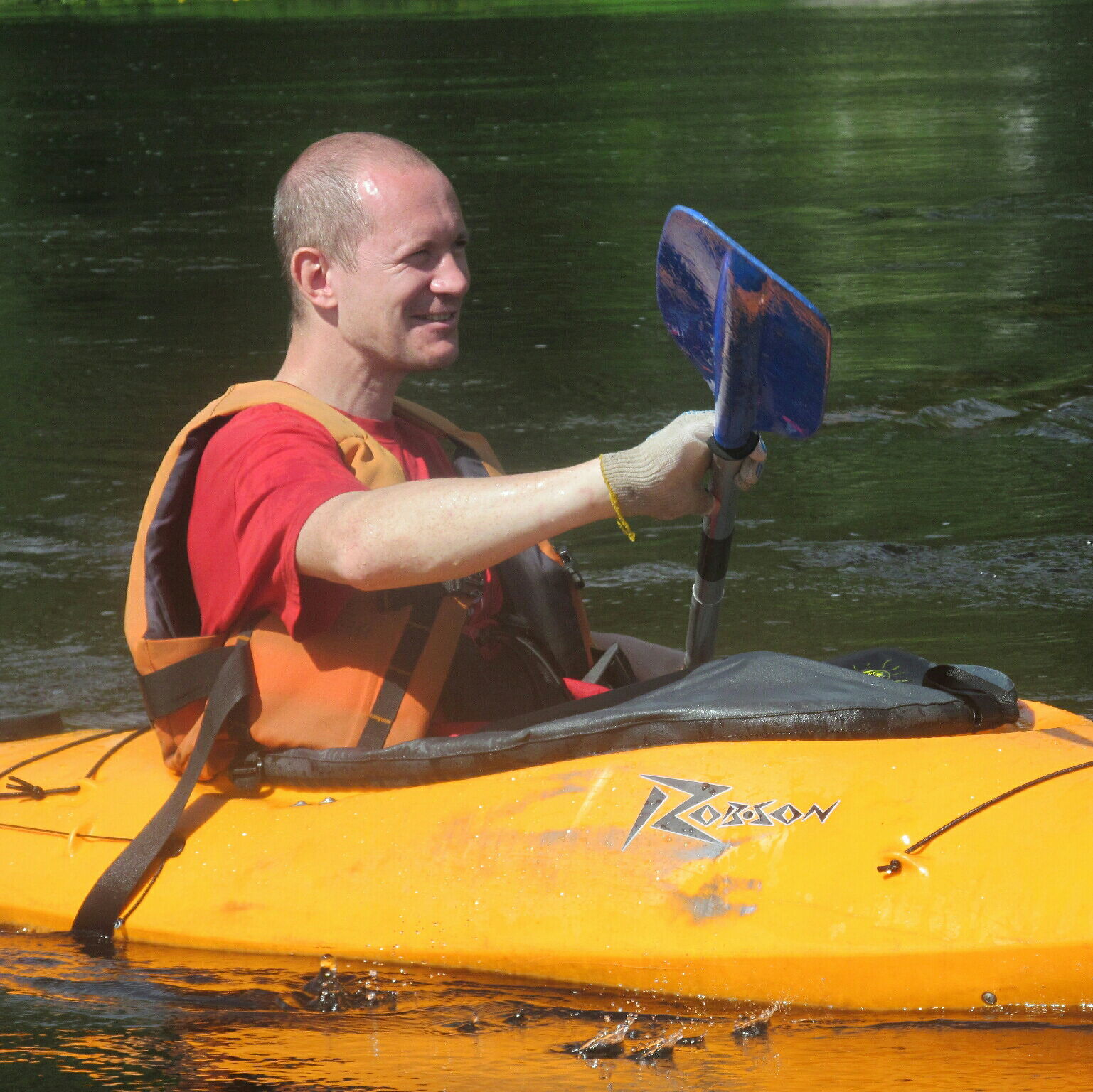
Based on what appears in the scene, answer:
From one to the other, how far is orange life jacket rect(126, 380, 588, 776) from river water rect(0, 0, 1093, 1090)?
1.37 feet

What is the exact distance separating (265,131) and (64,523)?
13.1 meters

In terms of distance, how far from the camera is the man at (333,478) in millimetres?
2801

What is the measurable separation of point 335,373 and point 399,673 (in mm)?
526

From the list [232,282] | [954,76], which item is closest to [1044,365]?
[232,282]

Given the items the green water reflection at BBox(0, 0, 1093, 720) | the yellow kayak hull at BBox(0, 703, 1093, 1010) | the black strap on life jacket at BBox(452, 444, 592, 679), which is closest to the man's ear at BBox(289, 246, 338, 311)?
the black strap on life jacket at BBox(452, 444, 592, 679)

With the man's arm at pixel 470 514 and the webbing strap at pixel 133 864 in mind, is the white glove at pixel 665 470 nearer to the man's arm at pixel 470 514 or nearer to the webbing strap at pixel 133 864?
the man's arm at pixel 470 514

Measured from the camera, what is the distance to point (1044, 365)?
8.24m

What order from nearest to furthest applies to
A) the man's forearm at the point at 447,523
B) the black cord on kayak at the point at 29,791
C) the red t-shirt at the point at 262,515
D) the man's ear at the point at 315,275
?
the man's forearm at the point at 447,523, the red t-shirt at the point at 262,515, the man's ear at the point at 315,275, the black cord on kayak at the point at 29,791

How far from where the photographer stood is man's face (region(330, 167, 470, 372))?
9.82ft

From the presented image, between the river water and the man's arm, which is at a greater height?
the man's arm

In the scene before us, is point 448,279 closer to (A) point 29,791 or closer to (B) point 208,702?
(B) point 208,702

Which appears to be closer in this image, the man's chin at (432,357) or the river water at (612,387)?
the river water at (612,387)

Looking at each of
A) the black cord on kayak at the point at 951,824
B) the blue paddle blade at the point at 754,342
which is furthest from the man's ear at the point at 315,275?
the black cord on kayak at the point at 951,824

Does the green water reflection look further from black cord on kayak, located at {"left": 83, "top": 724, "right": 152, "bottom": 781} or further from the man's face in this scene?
the man's face
